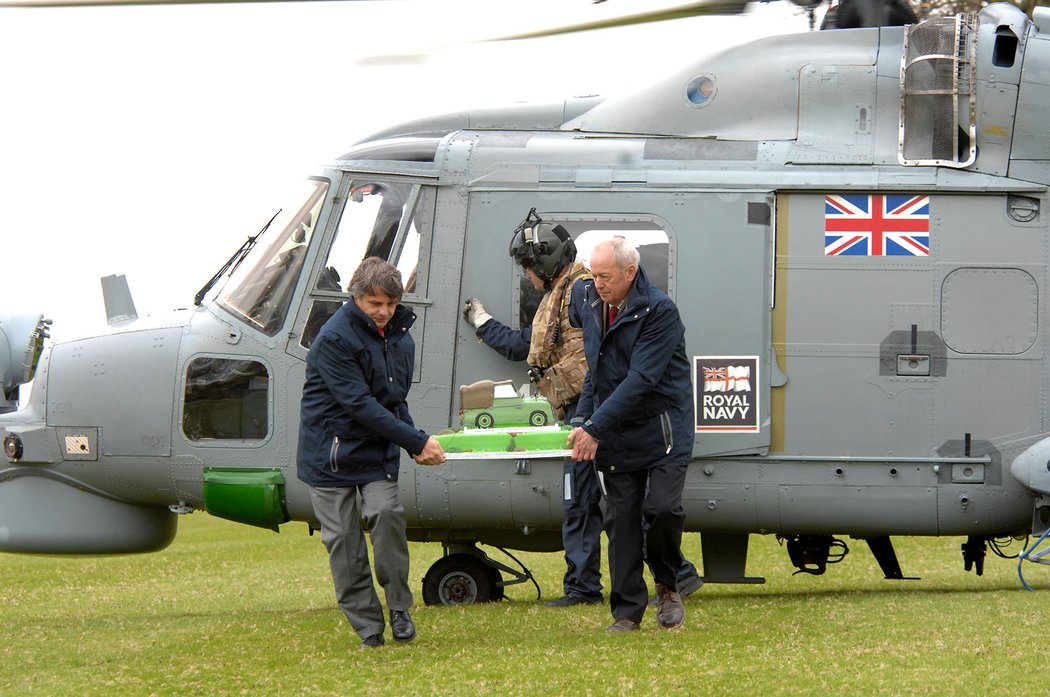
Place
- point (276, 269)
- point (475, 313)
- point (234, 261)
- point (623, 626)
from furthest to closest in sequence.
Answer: point (234, 261) → point (276, 269) → point (475, 313) → point (623, 626)

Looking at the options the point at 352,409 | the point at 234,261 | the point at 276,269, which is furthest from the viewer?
the point at 234,261

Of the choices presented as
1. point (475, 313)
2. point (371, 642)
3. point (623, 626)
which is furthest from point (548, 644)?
point (475, 313)

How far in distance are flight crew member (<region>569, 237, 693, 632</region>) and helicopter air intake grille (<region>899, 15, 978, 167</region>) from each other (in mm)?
2422

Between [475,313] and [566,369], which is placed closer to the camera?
[566,369]

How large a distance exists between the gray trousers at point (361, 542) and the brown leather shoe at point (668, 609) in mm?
1252

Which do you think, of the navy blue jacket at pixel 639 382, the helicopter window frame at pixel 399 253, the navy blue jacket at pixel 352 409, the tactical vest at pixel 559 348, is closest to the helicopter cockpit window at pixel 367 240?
the helicopter window frame at pixel 399 253

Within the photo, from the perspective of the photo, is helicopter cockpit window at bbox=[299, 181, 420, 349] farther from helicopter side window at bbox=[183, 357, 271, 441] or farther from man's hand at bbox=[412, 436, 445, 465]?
man's hand at bbox=[412, 436, 445, 465]

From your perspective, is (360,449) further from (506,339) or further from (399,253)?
(399,253)

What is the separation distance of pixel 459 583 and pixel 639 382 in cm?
262

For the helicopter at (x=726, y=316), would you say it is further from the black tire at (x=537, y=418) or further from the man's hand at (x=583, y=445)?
the man's hand at (x=583, y=445)

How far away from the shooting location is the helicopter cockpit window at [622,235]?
327 inches

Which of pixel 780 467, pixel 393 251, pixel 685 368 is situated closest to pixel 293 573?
pixel 393 251

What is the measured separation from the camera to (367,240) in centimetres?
855

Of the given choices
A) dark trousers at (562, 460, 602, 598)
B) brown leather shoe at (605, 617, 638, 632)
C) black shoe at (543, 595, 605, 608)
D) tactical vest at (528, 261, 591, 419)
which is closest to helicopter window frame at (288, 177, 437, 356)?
tactical vest at (528, 261, 591, 419)
